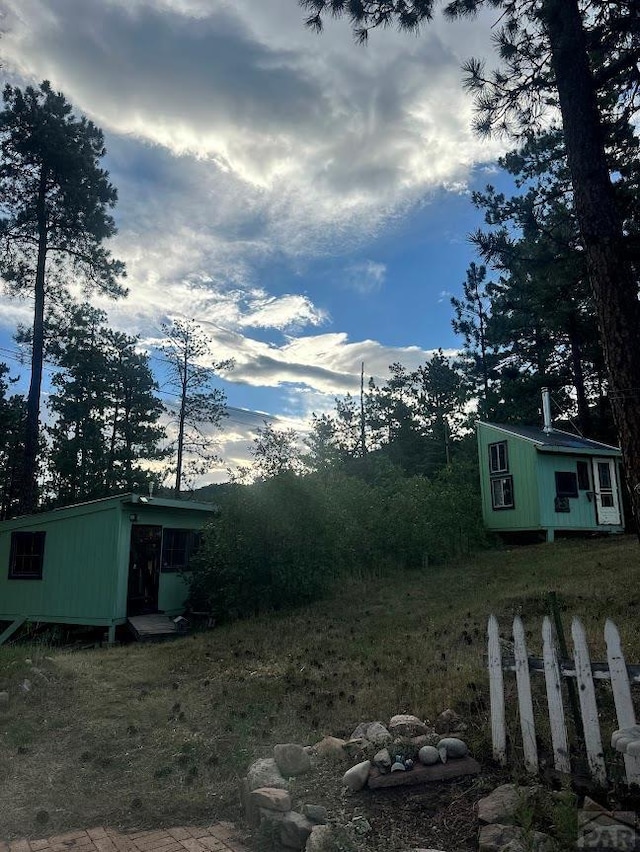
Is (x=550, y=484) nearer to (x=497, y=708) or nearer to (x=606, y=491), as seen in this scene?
(x=606, y=491)

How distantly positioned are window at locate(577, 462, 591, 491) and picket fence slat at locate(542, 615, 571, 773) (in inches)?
670

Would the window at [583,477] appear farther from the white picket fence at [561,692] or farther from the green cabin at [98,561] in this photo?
the white picket fence at [561,692]

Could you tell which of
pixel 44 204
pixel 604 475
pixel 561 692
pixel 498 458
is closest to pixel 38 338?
pixel 44 204

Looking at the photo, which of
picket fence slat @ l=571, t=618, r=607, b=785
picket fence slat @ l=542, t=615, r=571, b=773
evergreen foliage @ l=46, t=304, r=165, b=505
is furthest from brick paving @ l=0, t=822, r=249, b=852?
evergreen foliage @ l=46, t=304, r=165, b=505

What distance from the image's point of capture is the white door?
19.1 metres

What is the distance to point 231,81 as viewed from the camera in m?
8.24

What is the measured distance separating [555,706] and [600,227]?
4183 mm

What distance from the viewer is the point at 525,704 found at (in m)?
3.49

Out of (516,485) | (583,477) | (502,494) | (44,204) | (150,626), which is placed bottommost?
(150,626)

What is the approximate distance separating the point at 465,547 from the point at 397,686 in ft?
40.0

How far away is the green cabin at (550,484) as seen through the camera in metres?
18.2

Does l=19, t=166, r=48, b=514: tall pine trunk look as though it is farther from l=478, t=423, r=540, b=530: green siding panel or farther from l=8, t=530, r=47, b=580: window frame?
l=478, t=423, r=540, b=530: green siding panel

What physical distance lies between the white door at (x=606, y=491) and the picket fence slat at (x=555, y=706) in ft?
57.3

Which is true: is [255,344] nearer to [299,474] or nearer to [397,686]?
[299,474]
